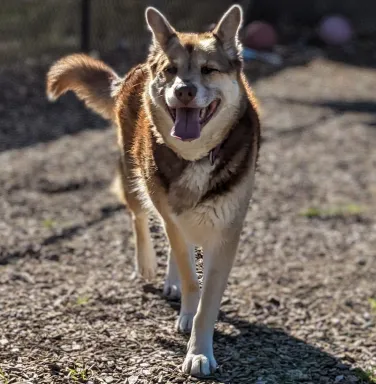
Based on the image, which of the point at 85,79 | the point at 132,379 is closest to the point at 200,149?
the point at 132,379

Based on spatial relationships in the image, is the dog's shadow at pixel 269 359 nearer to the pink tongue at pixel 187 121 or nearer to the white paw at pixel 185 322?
the white paw at pixel 185 322

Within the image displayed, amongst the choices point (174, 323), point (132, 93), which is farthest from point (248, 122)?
point (174, 323)

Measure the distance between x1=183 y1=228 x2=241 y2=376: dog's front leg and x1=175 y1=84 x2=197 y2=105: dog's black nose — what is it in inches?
30.3

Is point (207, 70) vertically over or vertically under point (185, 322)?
over

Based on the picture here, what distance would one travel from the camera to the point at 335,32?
Result: 17438 mm

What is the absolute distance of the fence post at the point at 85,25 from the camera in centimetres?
1367

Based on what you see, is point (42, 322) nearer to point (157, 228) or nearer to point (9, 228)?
point (157, 228)

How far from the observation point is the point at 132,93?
16.4 ft

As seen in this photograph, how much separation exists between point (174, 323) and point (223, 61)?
1.60 meters

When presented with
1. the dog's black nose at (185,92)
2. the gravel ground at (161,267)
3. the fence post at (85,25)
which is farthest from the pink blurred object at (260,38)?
the dog's black nose at (185,92)

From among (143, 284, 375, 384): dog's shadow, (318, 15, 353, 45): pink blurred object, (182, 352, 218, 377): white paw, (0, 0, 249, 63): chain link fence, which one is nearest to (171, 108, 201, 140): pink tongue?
(182, 352, 218, 377): white paw

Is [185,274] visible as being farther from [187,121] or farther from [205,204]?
[187,121]

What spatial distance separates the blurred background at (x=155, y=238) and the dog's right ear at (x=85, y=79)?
2.63 ft

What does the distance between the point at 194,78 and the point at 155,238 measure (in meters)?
1.74
